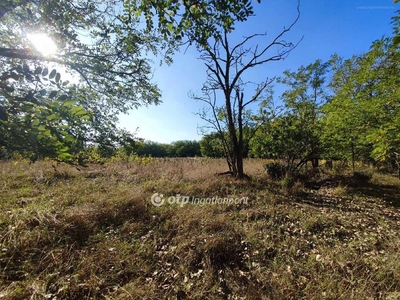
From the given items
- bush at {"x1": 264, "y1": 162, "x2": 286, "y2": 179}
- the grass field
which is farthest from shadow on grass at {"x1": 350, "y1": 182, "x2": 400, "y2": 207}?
bush at {"x1": 264, "y1": 162, "x2": 286, "y2": 179}

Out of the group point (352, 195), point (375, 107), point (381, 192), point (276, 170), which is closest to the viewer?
point (375, 107)

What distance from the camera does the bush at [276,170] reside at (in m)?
6.76

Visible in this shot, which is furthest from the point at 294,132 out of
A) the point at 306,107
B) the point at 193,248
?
the point at 193,248

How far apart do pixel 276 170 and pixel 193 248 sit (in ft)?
18.1

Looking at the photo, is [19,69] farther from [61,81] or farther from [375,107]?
[375,107]

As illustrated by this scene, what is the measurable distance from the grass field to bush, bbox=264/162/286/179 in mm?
2566

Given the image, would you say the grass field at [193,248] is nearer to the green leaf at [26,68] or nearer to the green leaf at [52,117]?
the green leaf at [52,117]

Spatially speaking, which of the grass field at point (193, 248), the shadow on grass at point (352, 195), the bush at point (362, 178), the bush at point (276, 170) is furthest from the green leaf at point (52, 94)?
the bush at point (362, 178)

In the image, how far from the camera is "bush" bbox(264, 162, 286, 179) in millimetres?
6758

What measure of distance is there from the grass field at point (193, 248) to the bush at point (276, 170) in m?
2.57

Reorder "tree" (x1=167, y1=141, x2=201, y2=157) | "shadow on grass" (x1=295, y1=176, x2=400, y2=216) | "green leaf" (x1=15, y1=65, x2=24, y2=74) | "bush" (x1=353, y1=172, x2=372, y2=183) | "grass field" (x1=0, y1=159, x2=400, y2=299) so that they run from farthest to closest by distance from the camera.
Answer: "tree" (x1=167, y1=141, x2=201, y2=157), "bush" (x1=353, y1=172, x2=372, y2=183), "shadow on grass" (x1=295, y1=176, x2=400, y2=216), "grass field" (x1=0, y1=159, x2=400, y2=299), "green leaf" (x1=15, y1=65, x2=24, y2=74)

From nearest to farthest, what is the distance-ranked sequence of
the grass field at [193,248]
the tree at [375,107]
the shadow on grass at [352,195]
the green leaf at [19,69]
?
the green leaf at [19,69]
the grass field at [193,248]
the tree at [375,107]
the shadow on grass at [352,195]

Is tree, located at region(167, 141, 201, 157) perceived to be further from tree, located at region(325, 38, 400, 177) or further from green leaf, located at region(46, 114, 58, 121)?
green leaf, located at region(46, 114, 58, 121)

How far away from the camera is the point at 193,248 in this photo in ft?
7.72
